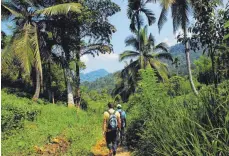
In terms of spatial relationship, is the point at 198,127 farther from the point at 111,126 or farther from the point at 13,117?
the point at 13,117

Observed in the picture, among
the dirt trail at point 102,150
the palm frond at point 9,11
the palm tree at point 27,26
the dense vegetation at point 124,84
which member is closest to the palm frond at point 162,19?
the dense vegetation at point 124,84

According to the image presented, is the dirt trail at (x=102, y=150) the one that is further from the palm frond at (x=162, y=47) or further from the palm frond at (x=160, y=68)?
the palm frond at (x=162, y=47)

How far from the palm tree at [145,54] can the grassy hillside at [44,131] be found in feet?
42.7

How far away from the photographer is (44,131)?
14617mm

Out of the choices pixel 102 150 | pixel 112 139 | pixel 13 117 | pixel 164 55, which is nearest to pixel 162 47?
pixel 164 55

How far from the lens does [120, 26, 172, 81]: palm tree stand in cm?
3145

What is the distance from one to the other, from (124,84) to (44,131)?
24.7 metres

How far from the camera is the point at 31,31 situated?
73.4 feet

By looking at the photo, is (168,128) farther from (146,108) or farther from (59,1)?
(59,1)

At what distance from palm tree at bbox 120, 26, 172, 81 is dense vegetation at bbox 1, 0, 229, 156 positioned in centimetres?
9

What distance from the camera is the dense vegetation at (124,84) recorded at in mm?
4605

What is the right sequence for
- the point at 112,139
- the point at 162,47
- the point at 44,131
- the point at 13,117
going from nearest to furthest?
the point at 112,139 < the point at 44,131 < the point at 13,117 < the point at 162,47

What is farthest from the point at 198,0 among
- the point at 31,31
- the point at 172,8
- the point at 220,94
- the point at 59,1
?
the point at 59,1

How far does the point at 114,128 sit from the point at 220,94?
15.4 feet
